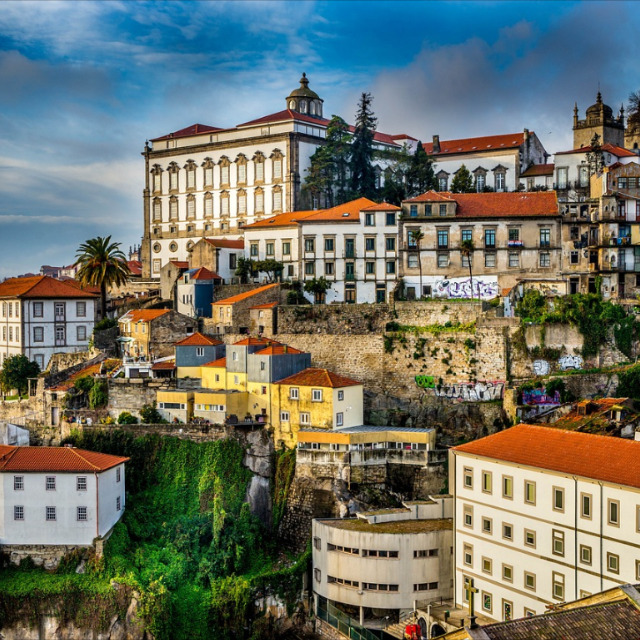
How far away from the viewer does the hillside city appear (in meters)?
38.2

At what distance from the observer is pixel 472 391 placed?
52625mm

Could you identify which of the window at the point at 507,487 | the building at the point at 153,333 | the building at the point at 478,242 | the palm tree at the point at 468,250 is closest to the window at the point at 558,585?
the window at the point at 507,487

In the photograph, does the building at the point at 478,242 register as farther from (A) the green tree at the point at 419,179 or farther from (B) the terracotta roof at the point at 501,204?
(A) the green tree at the point at 419,179

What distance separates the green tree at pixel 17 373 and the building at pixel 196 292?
11512mm

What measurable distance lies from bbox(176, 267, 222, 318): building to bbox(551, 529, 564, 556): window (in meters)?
35.8

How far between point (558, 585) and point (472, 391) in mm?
18070

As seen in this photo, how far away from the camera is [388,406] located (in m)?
54.1

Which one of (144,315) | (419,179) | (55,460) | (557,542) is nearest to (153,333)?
(144,315)

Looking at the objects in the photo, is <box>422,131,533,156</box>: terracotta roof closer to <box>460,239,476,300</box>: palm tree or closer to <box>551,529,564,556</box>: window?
<box>460,239,476,300</box>: palm tree

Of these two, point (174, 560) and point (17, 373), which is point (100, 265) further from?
point (174, 560)

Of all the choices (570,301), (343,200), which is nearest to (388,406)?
(570,301)

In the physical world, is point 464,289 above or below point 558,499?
above

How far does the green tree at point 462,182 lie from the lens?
75.4 metres

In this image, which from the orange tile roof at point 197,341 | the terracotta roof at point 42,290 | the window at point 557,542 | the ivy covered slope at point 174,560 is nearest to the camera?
the window at point 557,542
